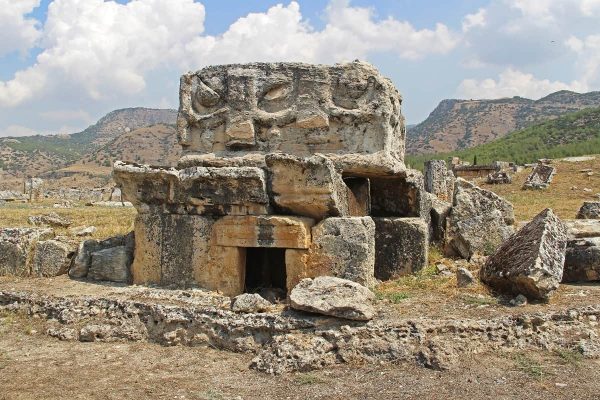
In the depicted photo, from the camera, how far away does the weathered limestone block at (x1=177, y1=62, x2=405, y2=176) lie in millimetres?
7789

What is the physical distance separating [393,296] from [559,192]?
16.6m

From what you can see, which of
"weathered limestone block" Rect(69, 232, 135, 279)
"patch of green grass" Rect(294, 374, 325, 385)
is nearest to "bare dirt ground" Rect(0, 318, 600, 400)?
"patch of green grass" Rect(294, 374, 325, 385)

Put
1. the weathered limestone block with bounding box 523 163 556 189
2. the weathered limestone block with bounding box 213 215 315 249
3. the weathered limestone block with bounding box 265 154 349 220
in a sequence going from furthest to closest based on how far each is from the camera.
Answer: the weathered limestone block with bounding box 523 163 556 189
the weathered limestone block with bounding box 213 215 315 249
the weathered limestone block with bounding box 265 154 349 220

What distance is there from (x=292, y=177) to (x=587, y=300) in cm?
375

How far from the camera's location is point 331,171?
6.82 meters

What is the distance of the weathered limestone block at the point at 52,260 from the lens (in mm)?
8398

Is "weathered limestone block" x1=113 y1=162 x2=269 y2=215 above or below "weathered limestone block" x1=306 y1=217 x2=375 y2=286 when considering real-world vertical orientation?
above

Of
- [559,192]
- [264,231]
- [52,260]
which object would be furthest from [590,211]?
[52,260]

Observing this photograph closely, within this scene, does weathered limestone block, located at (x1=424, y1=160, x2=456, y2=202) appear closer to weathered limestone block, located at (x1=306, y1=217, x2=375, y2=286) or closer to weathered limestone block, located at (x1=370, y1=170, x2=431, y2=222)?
weathered limestone block, located at (x1=370, y1=170, x2=431, y2=222)

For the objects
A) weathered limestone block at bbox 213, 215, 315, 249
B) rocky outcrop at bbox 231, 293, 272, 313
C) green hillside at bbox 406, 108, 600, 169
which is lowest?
rocky outcrop at bbox 231, 293, 272, 313

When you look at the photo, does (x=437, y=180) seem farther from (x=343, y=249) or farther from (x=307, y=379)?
(x=307, y=379)

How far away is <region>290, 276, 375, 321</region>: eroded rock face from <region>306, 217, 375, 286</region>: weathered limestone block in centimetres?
76

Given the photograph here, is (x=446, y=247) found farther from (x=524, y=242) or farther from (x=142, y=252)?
(x=142, y=252)

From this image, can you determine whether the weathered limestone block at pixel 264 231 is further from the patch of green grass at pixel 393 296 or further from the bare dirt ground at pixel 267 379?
the bare dirt ground at pixel 267 379
